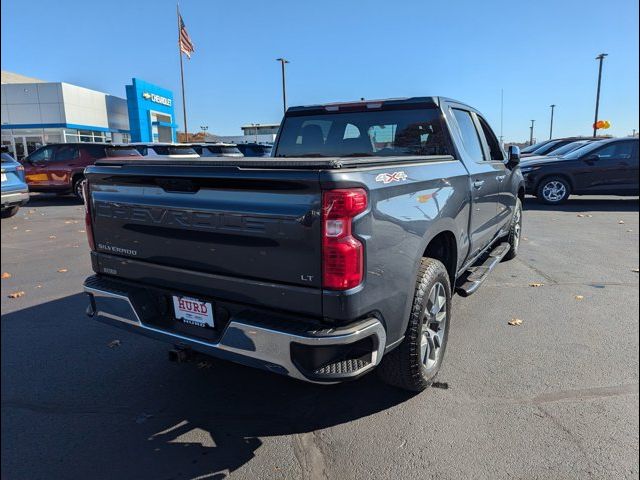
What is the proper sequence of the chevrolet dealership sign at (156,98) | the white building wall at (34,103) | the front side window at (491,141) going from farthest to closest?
the chevrolet dealership sign at (156,98) → the white building wall at (34,103) → the front side window at (491,141)

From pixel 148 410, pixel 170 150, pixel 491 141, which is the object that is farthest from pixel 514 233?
pixel 170 150

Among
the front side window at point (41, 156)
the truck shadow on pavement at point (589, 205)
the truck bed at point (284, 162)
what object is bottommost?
the truck shadow on pavement at point (589, 205)

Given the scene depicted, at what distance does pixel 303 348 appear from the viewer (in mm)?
2324

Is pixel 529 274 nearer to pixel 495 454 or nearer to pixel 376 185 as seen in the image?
pixel 495 454

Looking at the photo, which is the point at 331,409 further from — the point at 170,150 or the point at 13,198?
the point at 170,150

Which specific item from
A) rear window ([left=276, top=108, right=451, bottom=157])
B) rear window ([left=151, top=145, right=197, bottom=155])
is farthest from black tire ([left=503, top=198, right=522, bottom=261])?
rear window ([left=151, top=145, right=197, bottom=155])

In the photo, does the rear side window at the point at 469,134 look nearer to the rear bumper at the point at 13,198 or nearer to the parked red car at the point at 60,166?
the rear bumper at the point at 13,198

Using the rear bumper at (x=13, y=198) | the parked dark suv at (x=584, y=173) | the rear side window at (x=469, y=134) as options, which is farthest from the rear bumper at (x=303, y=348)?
the parked dark suv at (x=584, y=173)

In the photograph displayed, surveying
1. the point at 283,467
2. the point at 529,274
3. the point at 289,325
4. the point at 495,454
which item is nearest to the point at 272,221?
the point at 289,325

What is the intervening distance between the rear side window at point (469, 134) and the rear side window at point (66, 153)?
12853 mm

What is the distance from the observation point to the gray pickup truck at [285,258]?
2.31 m

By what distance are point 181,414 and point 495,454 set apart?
1.93 m

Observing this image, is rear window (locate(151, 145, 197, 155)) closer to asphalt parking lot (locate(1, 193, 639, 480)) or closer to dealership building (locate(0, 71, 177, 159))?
asphalt parking lot (locate(1, 193, 639, 480))

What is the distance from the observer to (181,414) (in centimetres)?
303
